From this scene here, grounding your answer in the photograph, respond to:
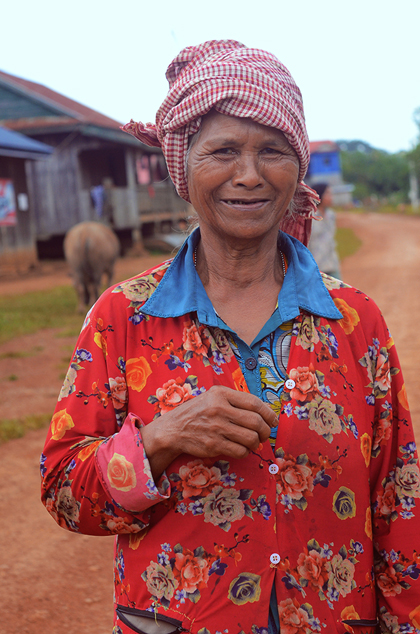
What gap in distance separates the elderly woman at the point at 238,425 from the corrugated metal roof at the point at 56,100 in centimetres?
1789

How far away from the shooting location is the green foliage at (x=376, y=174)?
62500 millimetres

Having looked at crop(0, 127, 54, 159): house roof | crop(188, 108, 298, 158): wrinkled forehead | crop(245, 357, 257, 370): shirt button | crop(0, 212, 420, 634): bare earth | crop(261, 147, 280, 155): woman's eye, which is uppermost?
crop(0, 127, 54, 159): house roof

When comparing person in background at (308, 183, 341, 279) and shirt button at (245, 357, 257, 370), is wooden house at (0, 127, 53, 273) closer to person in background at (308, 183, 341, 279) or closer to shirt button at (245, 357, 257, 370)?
person in background at (308, 183, 341, 279)

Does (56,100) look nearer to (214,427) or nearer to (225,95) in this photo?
A: (225,95)

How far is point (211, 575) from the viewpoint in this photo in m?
1.39

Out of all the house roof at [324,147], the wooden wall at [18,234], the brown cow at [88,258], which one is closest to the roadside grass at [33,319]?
the brown cow at [88,258]

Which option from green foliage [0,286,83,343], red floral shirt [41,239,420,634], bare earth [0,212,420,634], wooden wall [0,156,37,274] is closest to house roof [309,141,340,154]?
wooden wall [0,156,37,274]

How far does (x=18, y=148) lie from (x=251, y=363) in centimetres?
1511

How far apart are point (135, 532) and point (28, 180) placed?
19.0m

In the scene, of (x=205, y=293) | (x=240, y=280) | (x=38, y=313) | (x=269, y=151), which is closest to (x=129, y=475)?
(x=205, y=293)

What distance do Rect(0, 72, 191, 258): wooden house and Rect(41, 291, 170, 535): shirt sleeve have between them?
1694 cm

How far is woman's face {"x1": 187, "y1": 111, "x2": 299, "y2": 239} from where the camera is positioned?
1.53m

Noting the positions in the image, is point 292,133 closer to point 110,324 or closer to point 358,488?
point 110,324

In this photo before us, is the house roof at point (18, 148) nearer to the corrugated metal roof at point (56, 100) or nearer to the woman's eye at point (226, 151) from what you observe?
the corrugated metal roof at point (56, 100)
